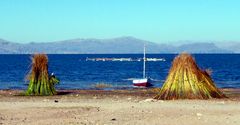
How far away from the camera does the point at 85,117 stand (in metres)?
22.0

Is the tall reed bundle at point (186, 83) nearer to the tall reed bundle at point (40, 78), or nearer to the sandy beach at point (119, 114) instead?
the sandy beach at point (119, 114)

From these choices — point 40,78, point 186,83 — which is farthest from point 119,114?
point 40,78

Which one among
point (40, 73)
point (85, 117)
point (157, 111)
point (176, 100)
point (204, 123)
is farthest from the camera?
point (40, 73)

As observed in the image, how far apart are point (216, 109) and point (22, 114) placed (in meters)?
7.72

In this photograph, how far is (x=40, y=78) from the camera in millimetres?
36656

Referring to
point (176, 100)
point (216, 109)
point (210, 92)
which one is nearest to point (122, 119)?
point (216, 109)

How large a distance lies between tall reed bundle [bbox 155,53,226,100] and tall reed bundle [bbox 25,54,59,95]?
7.62 metres

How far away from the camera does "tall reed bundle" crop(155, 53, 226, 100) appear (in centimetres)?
3216

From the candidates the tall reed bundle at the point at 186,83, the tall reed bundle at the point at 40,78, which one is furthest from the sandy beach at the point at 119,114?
the tall reed bundle at the point at 40,78

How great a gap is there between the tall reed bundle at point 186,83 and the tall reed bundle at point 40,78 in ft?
25.0

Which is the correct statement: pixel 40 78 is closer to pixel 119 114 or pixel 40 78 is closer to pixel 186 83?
pixel 186 83

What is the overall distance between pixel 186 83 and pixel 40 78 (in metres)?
9.02

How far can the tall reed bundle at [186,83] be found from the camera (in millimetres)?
32156

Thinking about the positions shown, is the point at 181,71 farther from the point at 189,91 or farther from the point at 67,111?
the point at 67,111
